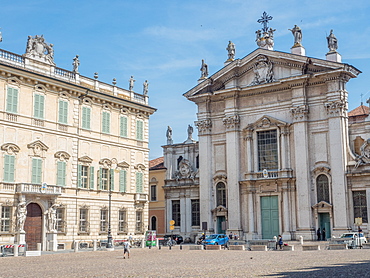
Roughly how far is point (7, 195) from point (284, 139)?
22.2 metres

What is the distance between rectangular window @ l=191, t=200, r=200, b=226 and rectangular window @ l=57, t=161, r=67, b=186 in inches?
679

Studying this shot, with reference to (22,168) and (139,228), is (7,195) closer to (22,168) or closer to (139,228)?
(22,168)

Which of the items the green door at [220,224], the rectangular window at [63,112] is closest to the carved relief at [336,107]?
the green door at [220,224]

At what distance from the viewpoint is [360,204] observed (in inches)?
1556

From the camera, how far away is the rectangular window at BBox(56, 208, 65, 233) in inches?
1525

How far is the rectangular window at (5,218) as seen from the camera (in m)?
34.6

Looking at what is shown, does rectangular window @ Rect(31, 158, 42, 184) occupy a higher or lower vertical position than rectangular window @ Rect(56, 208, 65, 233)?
higher

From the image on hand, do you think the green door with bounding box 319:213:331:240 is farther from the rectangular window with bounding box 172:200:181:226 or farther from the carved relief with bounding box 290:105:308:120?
the rectangular window with bounding box 172:200:181:226

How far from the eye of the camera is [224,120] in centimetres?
4625

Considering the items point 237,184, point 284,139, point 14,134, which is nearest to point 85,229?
point 14,134

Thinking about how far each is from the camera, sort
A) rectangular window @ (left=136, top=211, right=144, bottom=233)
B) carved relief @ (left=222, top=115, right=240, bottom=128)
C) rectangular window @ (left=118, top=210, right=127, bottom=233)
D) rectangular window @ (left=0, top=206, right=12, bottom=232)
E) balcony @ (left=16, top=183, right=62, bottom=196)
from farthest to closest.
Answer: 1. rectangular window @ (left=136, top=211, right=144, bottom=233)
2. carved relief @ (left=222, top=115, right=240, bottom=128)
3. rectangular window @ (left=118, top=210, right=127, bottom=233)
4. balcony @ (left=16, top=183, right=62, bottom=196)
5. rectangular window @ (left=0, top=206, right=12, bottom=232)

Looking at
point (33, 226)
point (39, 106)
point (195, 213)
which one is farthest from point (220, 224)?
point (39, 106)

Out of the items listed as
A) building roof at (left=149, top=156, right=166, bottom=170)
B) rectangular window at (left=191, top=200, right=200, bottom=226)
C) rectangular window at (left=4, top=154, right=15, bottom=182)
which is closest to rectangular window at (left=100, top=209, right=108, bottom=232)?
rectangular window at (left=4, top=154, right=15, bottom=182)

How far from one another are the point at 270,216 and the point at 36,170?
19.5 m
